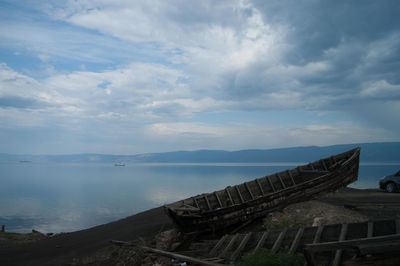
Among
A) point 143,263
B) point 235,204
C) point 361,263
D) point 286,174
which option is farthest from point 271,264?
point 286,174

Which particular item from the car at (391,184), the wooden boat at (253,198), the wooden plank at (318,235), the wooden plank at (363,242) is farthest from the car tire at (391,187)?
the wooden plank at (363,242)

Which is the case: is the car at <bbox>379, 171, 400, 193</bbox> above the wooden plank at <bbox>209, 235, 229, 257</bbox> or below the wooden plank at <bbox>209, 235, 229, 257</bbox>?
above

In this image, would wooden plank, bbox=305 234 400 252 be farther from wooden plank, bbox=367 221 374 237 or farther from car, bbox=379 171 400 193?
car, bbox=379 171 400 193

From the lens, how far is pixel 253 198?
772 inches

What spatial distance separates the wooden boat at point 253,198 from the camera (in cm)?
1736

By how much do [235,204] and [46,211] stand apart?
32.0 m

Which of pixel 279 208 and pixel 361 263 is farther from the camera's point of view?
pixel 279 208

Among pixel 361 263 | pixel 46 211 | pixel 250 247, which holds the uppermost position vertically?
pixel 361 263

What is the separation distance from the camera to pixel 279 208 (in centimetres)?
1959

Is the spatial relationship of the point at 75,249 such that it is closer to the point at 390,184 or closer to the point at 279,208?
the point at 279,208

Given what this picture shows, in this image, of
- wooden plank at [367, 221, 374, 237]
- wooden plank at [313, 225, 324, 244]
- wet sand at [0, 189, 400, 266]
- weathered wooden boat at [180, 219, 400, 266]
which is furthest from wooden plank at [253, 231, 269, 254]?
wet sand at [0, 189, 400, 266]

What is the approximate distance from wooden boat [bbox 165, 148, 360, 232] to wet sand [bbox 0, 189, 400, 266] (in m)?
1.29

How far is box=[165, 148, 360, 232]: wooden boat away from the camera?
57.0ft

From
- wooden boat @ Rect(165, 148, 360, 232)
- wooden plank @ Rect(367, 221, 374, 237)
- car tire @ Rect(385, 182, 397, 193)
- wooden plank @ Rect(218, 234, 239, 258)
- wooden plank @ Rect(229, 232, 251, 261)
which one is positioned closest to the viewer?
wooden plank @ Rect(367, 221, 374, 237)
